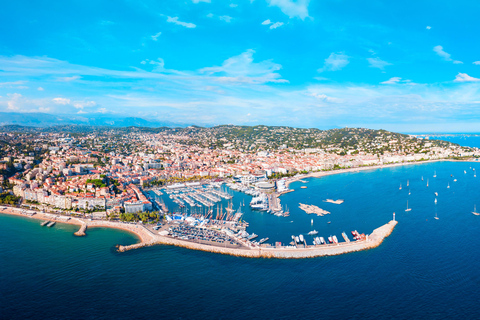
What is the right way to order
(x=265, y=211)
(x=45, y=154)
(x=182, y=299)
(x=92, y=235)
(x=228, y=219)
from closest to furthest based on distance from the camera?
(x=182, y=299) < (x=92, y=235) < (x=228, y=219) < (x=265, y=211) < (x=45, y=154)

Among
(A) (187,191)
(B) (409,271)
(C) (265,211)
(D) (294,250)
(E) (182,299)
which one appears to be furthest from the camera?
(A) (187,191)

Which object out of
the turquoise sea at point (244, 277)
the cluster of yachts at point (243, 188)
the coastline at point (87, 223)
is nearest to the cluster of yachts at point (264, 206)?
the turquoise sea at point (244, 277)

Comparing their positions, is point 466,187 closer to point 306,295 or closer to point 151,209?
point 306,295

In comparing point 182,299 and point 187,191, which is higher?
point 187,191

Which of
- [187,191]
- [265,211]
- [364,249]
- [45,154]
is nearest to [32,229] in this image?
[187,191]

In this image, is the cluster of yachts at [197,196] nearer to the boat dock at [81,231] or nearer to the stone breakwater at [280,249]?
the boat dock at [81,231]

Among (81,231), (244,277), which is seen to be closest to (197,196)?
(81,231)

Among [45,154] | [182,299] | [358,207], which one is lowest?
[182,299]

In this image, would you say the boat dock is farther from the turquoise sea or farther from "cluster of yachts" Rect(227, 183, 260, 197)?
"cluster of yachts" Rect(227, 183, 260, 197)

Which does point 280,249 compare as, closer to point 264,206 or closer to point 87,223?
point 264,206
